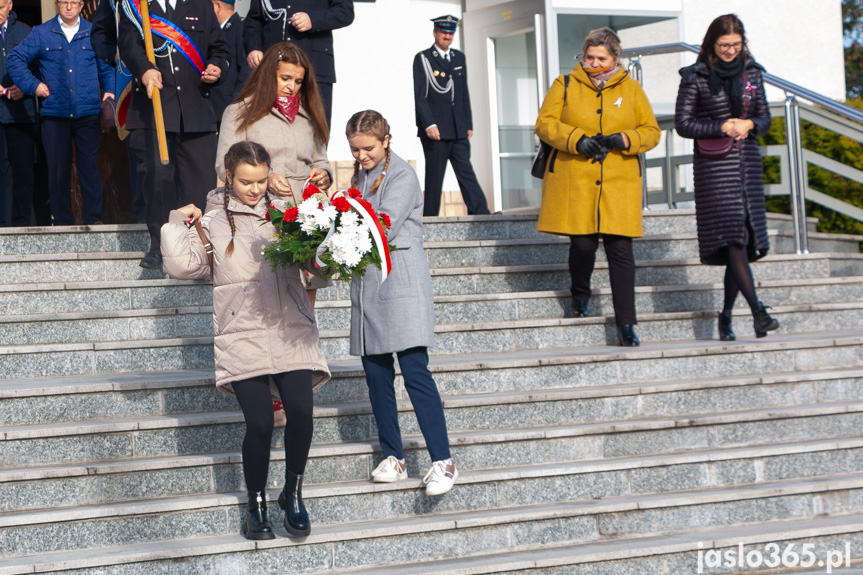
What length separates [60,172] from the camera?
797 cm

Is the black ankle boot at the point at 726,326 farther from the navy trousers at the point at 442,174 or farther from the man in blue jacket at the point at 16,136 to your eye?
the man in blue jacket at the point at 16,136

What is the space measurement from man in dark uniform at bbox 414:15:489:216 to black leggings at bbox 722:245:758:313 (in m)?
2.83

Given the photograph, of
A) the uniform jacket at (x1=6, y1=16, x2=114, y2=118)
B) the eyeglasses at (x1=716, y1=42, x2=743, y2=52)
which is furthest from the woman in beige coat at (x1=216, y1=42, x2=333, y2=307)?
the uniform jacket at (x1=6, y1=16, x2=114, y2=118)

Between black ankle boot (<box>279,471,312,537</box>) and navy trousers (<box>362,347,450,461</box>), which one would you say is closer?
black ankle boot (<box>279,471,312,537</box>)

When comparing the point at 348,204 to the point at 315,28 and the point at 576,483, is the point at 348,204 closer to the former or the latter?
the point at 576,483

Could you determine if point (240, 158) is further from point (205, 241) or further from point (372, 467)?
point (372, 467)

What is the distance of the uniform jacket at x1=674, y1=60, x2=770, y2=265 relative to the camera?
6840 millimetres

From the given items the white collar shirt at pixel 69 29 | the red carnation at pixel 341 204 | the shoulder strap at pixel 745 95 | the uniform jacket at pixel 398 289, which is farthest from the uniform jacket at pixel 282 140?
the white collar shirt at pixel 69 29

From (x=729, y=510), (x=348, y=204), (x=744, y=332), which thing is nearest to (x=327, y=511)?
(x=348, y=204)

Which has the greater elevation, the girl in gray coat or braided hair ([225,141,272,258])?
braided hair ([225,141,272,258])

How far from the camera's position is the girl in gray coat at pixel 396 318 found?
193 inches

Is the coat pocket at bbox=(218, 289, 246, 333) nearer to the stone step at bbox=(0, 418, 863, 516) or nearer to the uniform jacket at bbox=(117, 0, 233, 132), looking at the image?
the stone step at bbox=(0, 418, 863, 516)

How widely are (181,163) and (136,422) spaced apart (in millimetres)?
2311

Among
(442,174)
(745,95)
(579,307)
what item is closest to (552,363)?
(579,307)
